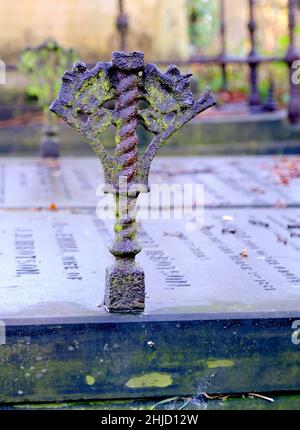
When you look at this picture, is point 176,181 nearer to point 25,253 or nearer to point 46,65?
point 46,65

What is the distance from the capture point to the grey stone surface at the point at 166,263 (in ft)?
15.6

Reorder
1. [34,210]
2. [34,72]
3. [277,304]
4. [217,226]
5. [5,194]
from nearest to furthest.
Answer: [277,304], [217,226], [34,210], [5,194], [34,72]

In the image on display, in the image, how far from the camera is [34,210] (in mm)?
7496

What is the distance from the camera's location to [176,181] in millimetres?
9156

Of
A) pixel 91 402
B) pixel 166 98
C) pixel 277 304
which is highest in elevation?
pixel 166 98

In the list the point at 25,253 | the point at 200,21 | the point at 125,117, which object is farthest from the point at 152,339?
the point at 200,21

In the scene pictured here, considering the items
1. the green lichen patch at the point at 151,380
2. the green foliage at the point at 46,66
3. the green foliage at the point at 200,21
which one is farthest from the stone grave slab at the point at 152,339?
the green foliage at the point at 200,21

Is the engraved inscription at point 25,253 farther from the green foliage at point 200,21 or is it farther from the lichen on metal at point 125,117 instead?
the green foliage at point 200,21

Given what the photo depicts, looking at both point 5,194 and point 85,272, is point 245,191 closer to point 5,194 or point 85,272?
point 5,194

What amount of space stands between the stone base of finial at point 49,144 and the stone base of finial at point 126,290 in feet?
20.5

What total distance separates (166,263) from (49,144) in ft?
17.1

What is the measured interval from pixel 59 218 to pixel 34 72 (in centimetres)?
366

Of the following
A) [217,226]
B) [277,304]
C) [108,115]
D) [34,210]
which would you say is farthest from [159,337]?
[34,210]

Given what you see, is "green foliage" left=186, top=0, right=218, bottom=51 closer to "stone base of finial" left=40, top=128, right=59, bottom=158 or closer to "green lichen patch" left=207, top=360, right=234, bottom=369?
"stone base of finial" left=40, top=128, right=59, bottom=158
